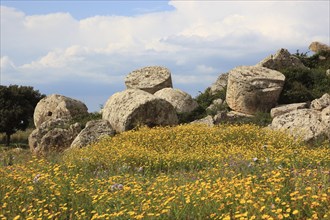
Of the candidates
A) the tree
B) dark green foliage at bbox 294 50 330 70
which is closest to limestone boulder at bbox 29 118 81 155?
the tree

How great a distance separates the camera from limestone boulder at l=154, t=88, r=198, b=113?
27.9 metres

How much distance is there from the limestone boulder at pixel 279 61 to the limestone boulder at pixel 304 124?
31.1 feet

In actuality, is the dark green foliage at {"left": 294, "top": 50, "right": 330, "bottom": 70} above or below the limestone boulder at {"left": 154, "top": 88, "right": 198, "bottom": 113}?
above

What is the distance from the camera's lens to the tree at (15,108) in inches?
1417

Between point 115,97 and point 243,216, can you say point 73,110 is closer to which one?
point 115,97

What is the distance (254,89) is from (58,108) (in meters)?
11.4

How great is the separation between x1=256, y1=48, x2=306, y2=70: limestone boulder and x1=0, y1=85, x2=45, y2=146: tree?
17.9 meters

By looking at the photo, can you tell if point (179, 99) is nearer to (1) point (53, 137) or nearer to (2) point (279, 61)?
(2) point (279, 61)

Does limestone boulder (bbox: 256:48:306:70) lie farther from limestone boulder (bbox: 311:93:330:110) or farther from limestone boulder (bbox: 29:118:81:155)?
limestone boulder (bbox: 29:118:81:155)

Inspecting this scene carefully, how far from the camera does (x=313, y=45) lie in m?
41.3

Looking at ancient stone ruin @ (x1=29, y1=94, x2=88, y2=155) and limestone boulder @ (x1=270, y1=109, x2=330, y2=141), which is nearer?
limestone boulder @ (x1=270, y1=109, x2=330, y2=141)

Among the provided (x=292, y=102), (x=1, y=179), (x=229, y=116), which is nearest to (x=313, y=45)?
(x=292, y=102)

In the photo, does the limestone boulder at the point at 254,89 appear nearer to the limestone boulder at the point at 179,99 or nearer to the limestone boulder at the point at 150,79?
the limestone boulder at the point at 179,99

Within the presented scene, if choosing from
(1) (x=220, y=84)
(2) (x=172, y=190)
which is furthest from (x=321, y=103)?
(2) (x=172, y=190)
